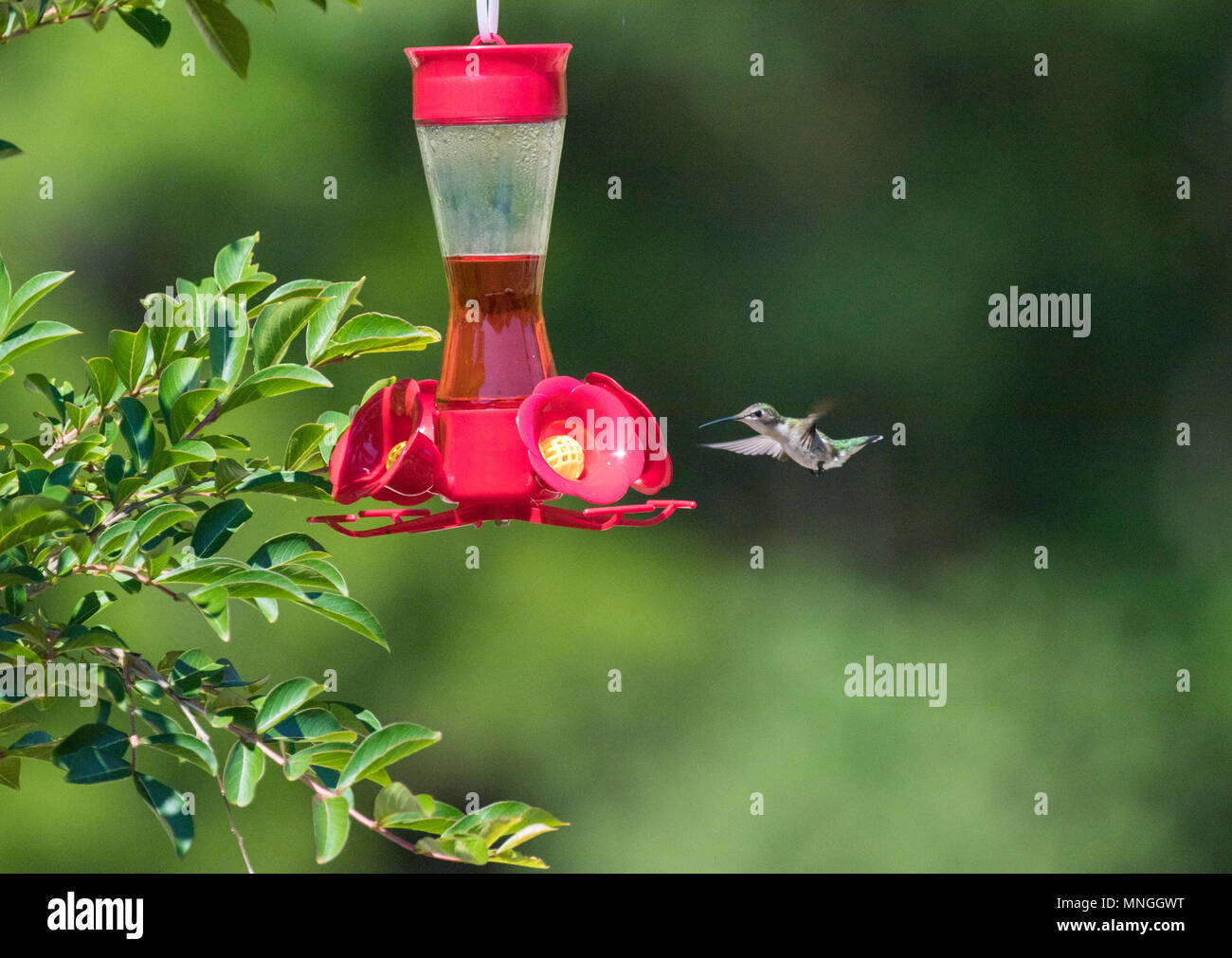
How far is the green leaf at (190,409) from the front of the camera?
5.65 feet

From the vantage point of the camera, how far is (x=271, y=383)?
1.76m

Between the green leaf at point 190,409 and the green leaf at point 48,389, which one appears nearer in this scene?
the green leaf at point 190,409

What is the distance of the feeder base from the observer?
6.55 ft

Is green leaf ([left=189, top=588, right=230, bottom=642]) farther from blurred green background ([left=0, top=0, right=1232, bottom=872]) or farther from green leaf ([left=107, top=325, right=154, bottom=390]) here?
blurred green background ([left=0, top=0, right=1232, bottom=872])

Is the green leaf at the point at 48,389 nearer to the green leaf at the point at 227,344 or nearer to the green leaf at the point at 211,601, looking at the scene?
the green leaf at the point at 227,344

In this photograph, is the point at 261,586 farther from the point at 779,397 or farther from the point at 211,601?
the point at 779,397

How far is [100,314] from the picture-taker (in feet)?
18.3

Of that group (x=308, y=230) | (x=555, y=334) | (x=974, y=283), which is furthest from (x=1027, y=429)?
(x=308, y=230)

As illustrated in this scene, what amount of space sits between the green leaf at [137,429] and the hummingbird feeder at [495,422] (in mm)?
248

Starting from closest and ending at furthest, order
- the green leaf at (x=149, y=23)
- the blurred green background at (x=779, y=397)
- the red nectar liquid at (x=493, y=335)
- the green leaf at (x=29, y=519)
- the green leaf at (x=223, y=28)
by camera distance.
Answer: the green leaf at (x=223, y=28) < the green leaf at (x=29, y=519) < the green leaf at (x=149, y=23) < the red nectar liquid at (x=493, y=335) < the blurred green background at (x=779, y=397)

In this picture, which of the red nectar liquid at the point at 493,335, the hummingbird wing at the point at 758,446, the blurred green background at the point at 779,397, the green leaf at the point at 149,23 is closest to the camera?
the green leaf at the point at 149,23

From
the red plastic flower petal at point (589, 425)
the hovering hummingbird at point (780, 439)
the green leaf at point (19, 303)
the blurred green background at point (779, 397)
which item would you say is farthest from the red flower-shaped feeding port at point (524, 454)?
the blurred green background at point (779, 397)

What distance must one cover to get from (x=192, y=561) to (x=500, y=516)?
55 cm

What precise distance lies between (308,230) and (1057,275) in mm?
3157
